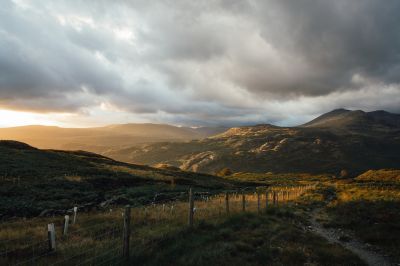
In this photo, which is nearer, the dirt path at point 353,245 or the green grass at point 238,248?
the green grass at point 238,248

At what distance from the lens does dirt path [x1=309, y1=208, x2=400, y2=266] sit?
12.5 m

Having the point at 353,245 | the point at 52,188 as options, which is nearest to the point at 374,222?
the point at 353,245

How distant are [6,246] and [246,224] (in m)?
11.4

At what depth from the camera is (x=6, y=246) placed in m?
12.4

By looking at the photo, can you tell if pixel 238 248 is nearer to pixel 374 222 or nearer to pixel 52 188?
pixel 374 222

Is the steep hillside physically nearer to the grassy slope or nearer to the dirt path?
the grassy slope

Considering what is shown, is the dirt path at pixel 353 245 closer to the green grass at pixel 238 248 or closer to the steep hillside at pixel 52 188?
the green grass at pixel 238 248

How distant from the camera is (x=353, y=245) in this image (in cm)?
1512

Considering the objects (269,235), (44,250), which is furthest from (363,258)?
(44,250)

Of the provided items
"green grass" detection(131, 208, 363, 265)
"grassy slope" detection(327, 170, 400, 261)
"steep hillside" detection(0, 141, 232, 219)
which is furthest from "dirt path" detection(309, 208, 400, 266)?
"steep hillside" detection(0, 141, 232, 219)

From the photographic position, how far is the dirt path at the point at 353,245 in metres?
12.5

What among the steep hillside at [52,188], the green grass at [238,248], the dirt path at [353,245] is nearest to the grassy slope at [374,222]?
the dirt path at [353,245]

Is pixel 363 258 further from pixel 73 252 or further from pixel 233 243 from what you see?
pixel 73 252

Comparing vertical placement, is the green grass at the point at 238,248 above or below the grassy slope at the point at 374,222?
above
